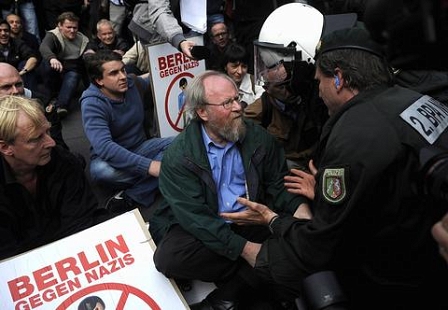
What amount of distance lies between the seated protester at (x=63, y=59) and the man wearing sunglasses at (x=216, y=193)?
343 cm

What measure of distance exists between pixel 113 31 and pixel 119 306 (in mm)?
4131

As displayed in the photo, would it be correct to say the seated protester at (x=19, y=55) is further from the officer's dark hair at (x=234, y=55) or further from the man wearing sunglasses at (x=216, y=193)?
the man wearing sunglasses at (x=216, y=193)

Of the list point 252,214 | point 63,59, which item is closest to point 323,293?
point 252,214

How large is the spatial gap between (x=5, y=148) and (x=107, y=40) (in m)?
3.47

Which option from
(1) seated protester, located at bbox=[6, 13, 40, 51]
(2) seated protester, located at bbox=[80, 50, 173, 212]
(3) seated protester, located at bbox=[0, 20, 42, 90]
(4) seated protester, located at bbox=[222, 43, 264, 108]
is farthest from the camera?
(1) seated protester, located at bbox=[6, 13, 40, 51]

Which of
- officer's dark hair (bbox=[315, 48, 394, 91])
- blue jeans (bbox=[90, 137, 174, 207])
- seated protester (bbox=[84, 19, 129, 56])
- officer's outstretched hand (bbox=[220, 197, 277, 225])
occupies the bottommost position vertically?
blue jeans (bbox=[90, 137, 174, 207])

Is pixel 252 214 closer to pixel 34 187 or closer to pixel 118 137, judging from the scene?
pixel 34 187

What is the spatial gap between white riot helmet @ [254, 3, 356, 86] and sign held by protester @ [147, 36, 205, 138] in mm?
971

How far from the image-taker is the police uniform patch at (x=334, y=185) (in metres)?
1.61

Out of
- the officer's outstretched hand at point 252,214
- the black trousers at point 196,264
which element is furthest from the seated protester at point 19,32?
the officer's outstretched hand at point 252,214

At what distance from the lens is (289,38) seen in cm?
278

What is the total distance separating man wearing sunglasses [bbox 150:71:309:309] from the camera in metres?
2.29

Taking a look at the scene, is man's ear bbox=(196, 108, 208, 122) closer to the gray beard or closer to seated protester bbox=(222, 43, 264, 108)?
the gray beard

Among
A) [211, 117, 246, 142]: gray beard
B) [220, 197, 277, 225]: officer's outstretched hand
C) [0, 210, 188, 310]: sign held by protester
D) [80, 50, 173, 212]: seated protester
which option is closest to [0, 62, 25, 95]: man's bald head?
[80, 50, 173, 212]: seated protester
